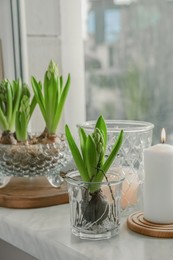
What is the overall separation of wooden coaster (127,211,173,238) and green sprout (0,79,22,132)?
0.36 m

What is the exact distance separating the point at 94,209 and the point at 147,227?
92mm

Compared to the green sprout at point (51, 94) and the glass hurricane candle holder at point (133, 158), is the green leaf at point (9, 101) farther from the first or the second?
the glass hurricane candle holder at point (133, 158)

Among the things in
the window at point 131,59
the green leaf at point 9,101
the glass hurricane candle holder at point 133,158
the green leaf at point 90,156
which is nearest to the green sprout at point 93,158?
the green leaf at point 90,156

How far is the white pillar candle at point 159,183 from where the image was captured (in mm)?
862

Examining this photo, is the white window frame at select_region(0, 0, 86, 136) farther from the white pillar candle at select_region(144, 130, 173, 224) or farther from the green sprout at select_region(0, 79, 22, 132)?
the white pillar candle at select_region(144, 130, 173, 224)

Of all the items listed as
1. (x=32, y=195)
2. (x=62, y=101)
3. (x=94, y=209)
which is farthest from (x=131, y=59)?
(x=94, y=209)

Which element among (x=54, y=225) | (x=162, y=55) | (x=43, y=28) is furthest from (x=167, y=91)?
(x=54, y=225)

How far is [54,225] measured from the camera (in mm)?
923

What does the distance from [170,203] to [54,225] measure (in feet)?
0.68

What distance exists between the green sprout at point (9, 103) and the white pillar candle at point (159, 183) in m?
0.36

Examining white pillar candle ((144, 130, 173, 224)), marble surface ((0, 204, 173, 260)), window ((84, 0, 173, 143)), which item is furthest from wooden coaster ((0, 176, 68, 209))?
window ((84, 0, 173, 143))

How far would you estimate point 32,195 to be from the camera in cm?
105

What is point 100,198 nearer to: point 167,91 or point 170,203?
point 170,203

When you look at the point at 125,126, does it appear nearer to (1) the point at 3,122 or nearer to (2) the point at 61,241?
(1) the point at 3,122
